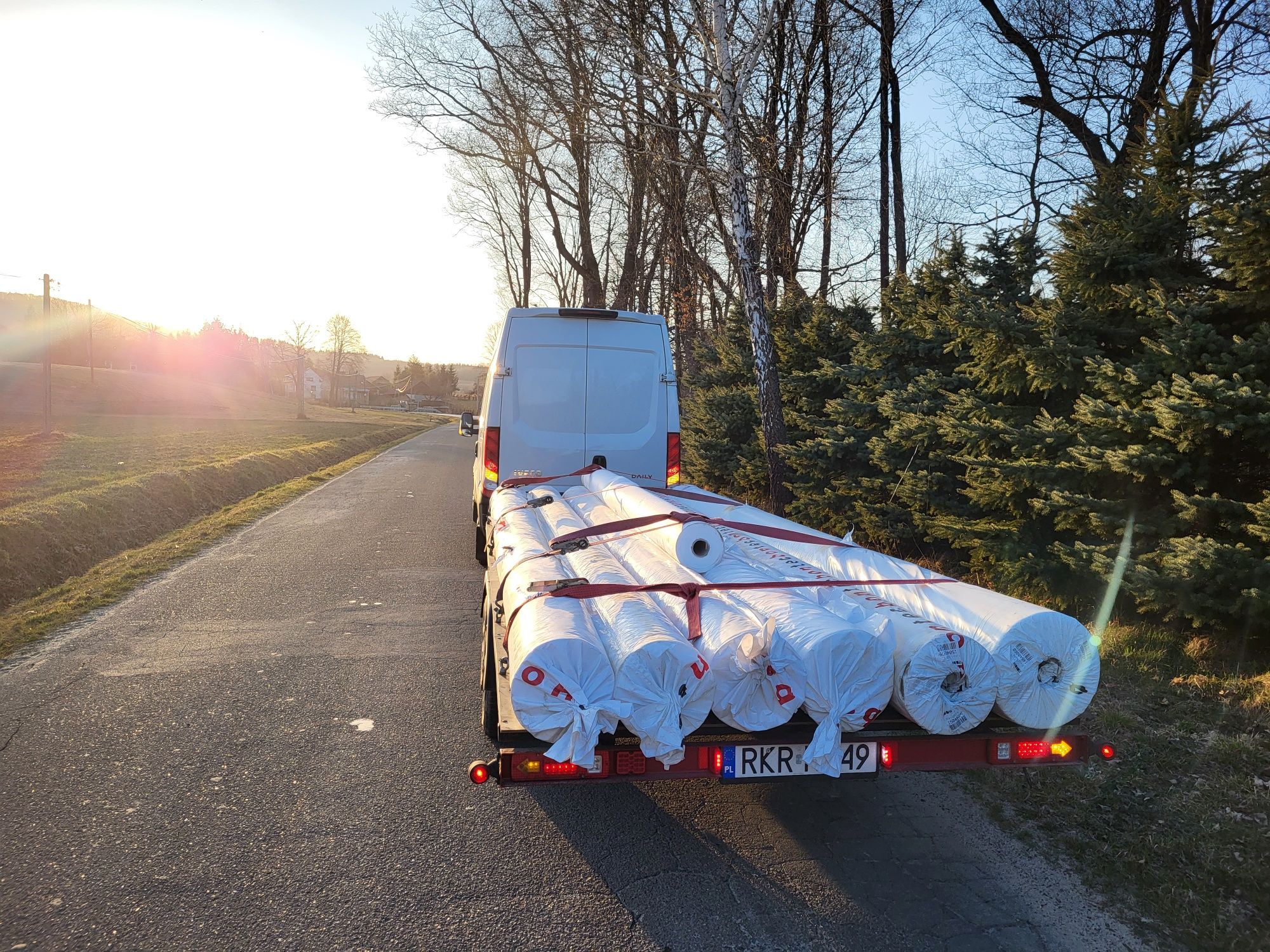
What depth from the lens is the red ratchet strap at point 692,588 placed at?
330 centimetres

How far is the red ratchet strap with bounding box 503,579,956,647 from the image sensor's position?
10.8ft

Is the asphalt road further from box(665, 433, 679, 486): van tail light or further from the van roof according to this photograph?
the van roof

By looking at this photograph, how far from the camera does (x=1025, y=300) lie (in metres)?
7.67

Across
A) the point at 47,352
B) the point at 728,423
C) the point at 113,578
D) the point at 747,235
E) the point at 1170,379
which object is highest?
the point at 747,235

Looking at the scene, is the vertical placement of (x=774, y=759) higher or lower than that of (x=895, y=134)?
lower

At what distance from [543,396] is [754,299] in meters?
5.10

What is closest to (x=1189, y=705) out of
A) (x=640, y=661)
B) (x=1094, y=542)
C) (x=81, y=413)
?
(x=1094, y=542)

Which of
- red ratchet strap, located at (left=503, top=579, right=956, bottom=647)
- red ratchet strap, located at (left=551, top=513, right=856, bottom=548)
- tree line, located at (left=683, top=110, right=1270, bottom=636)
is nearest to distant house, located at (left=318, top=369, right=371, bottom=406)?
tree line, located at (left=683, top=110, right=1270, bottom=636)

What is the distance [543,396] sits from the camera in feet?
24.5

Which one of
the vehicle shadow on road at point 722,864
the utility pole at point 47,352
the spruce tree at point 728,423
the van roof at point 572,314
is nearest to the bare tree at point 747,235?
the spruce tree at point 728,423

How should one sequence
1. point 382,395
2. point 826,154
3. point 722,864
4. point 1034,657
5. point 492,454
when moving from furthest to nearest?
point 382,395 < point 826,154 < point 492,454 < point 722,864 < point 1034,657

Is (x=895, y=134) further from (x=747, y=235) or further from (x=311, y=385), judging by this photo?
(x=311, y=385)

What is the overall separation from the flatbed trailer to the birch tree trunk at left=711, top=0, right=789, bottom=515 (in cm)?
807

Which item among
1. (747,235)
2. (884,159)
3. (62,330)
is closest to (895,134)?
(884,159)
